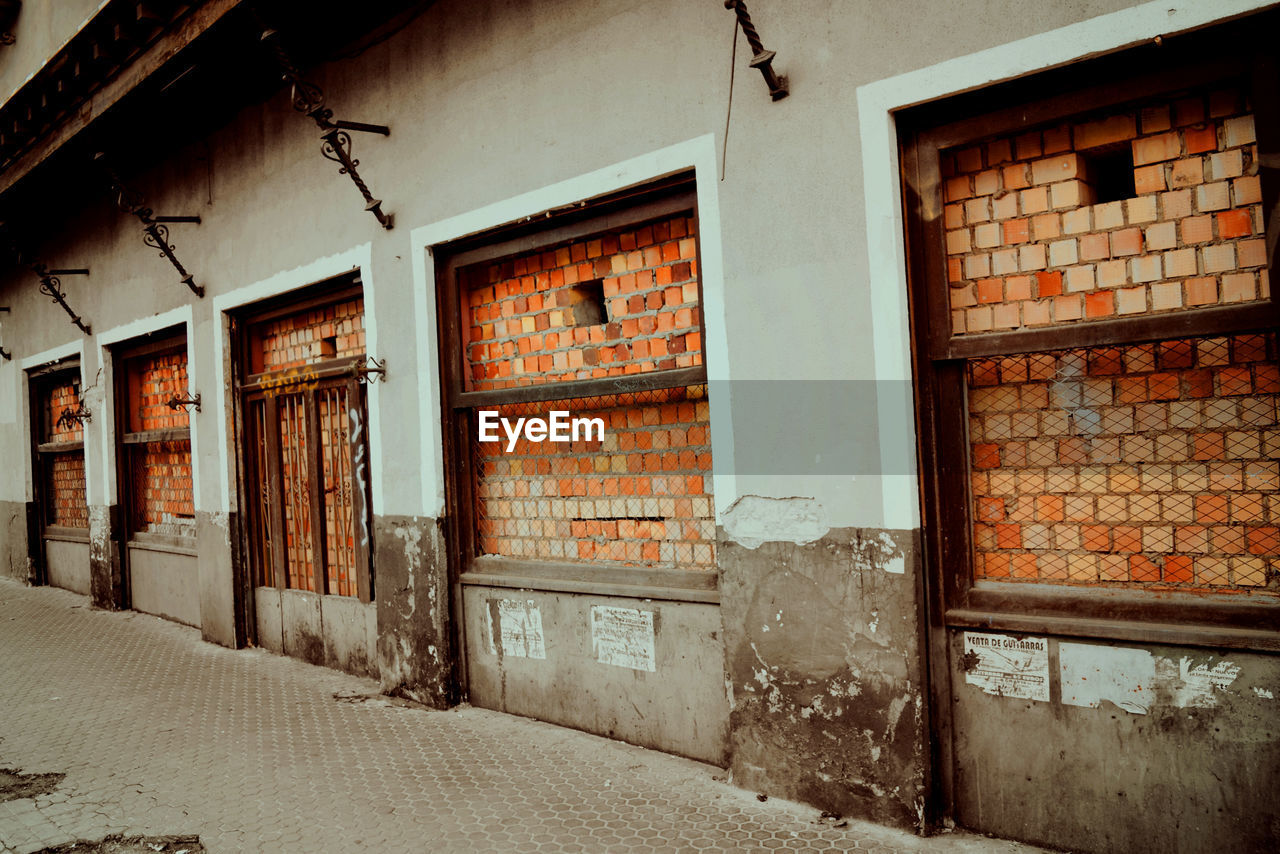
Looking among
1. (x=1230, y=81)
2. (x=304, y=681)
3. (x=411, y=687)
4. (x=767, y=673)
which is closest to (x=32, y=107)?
(x=304, y=681)

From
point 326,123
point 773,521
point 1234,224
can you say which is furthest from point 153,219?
point 1234,224

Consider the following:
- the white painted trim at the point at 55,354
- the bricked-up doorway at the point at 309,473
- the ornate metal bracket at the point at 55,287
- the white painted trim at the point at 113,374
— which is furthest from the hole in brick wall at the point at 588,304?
the white painted trim at the point at 55,354

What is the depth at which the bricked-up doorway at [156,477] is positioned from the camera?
7539 millimetres

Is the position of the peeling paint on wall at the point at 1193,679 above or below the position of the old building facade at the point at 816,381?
below

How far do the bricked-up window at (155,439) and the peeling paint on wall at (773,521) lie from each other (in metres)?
5.70

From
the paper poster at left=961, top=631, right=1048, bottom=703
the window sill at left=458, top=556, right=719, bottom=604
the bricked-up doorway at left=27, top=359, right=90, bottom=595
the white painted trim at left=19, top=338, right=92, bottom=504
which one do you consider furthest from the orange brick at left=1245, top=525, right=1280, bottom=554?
the bricked-up doorway at left=27, top=359, right=90, bottom=595

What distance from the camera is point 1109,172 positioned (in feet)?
9.70

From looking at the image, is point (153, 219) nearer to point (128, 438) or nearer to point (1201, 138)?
point (128, 438)

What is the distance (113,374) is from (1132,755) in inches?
355

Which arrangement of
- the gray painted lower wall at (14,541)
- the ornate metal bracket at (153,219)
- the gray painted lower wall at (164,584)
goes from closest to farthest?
the ornate metal bracket at (153,219) < the gray painted lower wall at (164,584) < the gray painted lower wall at (14,541)

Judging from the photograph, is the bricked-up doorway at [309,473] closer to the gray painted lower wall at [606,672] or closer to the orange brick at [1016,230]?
the gray painted lower wall at [606,672]

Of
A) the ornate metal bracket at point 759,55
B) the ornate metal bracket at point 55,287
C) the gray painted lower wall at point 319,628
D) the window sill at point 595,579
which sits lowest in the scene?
the gray painted lower wall at point 319,628

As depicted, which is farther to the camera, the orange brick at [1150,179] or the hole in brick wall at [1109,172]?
the hole in brick wall at [1109,172]

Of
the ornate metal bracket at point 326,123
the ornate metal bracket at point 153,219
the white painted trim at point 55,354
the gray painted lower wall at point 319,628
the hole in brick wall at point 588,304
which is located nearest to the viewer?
the hole in brick wall at point 588,304
